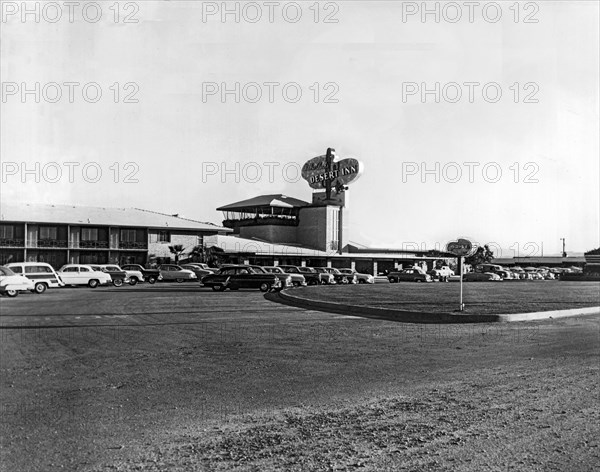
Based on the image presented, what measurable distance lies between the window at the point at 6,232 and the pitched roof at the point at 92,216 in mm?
1107

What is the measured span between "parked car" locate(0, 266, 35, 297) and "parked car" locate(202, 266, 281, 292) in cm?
1094

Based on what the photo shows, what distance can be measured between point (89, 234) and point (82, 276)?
849 inches

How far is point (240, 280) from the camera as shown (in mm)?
40875

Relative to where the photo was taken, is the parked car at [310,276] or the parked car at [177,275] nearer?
the parked car at [310,276]

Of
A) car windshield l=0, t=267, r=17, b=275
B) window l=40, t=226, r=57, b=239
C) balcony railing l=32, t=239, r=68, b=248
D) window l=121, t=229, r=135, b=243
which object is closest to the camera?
car windshield l=0, t=267, r=17, b=275

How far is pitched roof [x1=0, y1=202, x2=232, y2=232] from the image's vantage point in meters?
63.7

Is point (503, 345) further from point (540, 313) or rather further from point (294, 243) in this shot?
point (294, 243)

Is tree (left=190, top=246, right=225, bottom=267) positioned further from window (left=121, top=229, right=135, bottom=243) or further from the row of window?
window (left=121, top=229, right=135, bottom=243)

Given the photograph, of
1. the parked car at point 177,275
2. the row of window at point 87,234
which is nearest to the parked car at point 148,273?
the parked car at point 177,275

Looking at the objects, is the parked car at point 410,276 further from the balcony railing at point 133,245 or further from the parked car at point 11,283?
the parked car at point 11,283

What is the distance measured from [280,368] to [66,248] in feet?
190

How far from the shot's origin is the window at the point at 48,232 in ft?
211

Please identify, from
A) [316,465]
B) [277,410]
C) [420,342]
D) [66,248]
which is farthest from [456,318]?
[66,248]

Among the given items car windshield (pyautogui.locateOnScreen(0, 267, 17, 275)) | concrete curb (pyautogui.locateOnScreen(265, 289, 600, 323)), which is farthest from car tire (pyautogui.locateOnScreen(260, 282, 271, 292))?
car windshield (pyautogui.locateOnScreen(0, 267, 17, 275))
